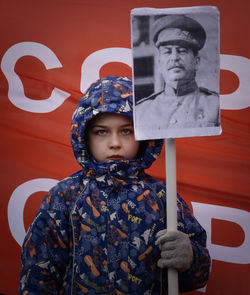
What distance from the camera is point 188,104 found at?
1.14 m

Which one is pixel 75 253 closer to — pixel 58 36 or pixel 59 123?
pixel 59 123

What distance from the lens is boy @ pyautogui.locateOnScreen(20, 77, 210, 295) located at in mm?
1200

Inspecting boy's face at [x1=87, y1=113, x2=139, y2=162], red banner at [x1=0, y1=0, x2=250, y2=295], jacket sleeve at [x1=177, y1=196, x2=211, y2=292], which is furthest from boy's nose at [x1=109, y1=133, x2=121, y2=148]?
red banner at [x1=0, y1=0, x2=250, y2=295]

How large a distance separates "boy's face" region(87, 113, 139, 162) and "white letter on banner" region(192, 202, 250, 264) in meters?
0.73

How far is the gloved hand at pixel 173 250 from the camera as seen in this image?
3.83ft

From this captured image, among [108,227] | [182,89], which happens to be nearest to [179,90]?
[182,89]

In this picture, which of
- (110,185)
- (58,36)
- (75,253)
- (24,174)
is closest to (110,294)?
(75,253)

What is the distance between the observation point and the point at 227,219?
1879 mm

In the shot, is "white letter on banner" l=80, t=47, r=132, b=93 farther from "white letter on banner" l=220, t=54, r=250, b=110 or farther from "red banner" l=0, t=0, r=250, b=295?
"white letter on banner" l=220, t=54, r=250, b=110

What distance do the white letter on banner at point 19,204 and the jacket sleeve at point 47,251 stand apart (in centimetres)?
79

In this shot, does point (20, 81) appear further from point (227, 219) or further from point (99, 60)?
point (227, 219)

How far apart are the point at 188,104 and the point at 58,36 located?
1106mm

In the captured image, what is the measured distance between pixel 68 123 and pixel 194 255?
104 cm

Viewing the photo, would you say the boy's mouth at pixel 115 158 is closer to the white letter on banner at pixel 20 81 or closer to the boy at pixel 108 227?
the boy at pixel 108 227
